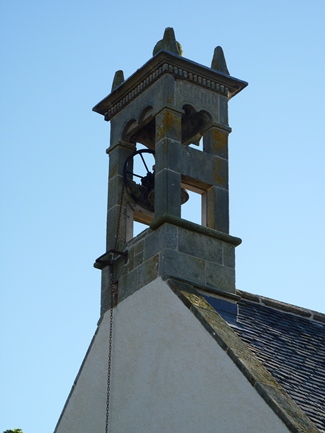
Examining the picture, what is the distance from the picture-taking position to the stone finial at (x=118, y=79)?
19078mm

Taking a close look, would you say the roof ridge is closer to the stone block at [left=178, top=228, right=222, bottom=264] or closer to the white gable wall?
the stone block at [left=178, top=228, right=222, bottom=264]

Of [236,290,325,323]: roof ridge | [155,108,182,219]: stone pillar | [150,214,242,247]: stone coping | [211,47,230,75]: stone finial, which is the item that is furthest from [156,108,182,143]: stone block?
[236,290,325,323]: roof ridge

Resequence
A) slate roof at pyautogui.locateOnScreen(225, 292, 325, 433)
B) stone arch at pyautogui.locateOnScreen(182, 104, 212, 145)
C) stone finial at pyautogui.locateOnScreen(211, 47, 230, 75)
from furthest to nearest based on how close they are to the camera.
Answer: stone finial at pyautogui.locateOnScreen(211, 47, 230, 75), stone arch at pyautogui.locateOnScreen(182, 104, 212, 145), slate roof at pyautogui.locateOnScreen(225, 292, 325, 433)

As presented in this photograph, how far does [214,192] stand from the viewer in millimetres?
17641

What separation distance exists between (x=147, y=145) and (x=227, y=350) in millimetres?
5259

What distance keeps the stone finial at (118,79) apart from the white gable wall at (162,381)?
376 centimetres

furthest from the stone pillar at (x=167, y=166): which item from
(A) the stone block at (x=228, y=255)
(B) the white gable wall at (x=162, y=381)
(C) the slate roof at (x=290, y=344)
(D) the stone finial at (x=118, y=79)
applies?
(C) the slate roof at (x=290, y=344)

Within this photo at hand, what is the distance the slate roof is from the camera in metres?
14.5

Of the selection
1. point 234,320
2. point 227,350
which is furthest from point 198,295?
point 227,350

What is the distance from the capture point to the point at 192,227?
1694cm

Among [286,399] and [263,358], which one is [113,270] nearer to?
[263,358]

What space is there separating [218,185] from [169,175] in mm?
855

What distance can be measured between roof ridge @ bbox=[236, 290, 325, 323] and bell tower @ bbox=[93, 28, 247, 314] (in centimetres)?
73

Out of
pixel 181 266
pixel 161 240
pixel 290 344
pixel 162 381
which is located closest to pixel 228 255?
pixel 181 266
